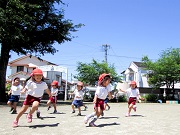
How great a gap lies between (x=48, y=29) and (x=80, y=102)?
13819 mm

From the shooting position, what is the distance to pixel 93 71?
4372 centimetres

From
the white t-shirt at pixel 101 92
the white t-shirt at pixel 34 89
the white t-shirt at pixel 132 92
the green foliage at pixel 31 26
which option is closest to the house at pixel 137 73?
the green foliage at pixel 31 26

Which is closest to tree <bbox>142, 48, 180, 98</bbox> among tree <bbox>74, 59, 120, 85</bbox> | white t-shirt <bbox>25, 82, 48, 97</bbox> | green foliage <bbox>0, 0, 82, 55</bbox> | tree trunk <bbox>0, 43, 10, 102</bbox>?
tree <bbox>74, 59, 120, 85</bbox>

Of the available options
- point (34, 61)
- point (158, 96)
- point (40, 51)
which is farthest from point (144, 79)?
point (40, 51)

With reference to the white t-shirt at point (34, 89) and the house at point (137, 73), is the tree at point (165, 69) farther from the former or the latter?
the white t-shirt at point (34, 89)

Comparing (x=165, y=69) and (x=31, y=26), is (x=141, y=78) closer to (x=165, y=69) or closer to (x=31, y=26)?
(x=165, y=69)

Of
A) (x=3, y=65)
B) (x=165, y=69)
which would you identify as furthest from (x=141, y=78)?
Answer: (x=3, y=65)

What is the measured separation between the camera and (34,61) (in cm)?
5762

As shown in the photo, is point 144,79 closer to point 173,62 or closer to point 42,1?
point 173,62

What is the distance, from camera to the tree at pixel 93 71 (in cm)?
4384

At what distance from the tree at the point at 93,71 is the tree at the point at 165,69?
256 inches

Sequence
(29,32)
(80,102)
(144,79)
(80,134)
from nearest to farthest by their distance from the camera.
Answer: (80,134) → (80,102) → (29,32) → (144,79)

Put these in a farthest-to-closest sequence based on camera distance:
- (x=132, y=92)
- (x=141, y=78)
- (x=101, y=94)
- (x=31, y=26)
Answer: (x=141, y=78)
(x=31, y=26)
(x=132, y=92)
(x=101, y=94)

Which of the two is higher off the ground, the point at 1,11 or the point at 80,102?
the point at 1,11
